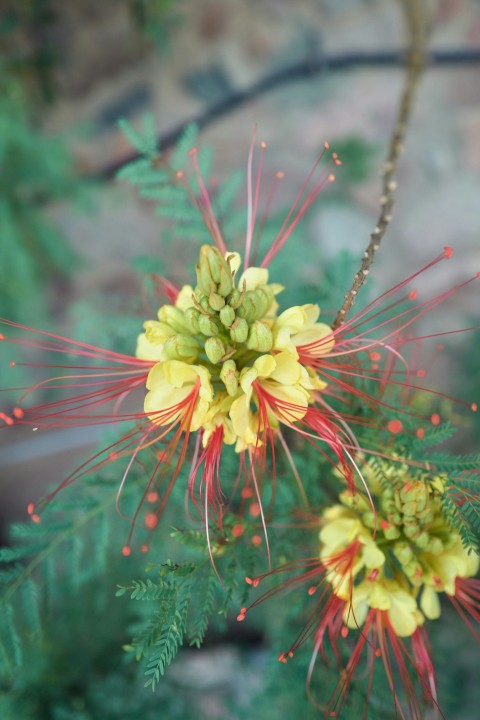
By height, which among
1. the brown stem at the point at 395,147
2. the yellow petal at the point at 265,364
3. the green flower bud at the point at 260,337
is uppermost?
the brown stem at the point at 395,147

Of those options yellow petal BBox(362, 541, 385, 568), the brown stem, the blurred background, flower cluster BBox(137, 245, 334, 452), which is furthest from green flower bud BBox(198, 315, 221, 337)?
the blurred background

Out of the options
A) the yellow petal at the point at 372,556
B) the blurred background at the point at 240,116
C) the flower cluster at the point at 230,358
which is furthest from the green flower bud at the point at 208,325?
the blurred background at the point at 240,116

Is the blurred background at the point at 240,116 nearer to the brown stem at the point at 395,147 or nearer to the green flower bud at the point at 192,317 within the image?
the brown stem at the point at 395,147

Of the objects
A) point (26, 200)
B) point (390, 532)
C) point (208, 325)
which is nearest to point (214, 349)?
point (208, 325)

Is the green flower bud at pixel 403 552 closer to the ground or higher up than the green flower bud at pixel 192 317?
closer to the ground

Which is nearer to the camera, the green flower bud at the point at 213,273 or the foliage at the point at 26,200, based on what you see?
the green flower bud at the point at 213,273

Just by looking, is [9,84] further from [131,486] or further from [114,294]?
[131,486]

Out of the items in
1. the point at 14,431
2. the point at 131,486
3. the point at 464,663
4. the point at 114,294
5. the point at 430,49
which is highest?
the point at 430,49

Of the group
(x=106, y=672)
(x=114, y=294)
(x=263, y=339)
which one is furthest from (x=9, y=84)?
(x=106, y=672)
